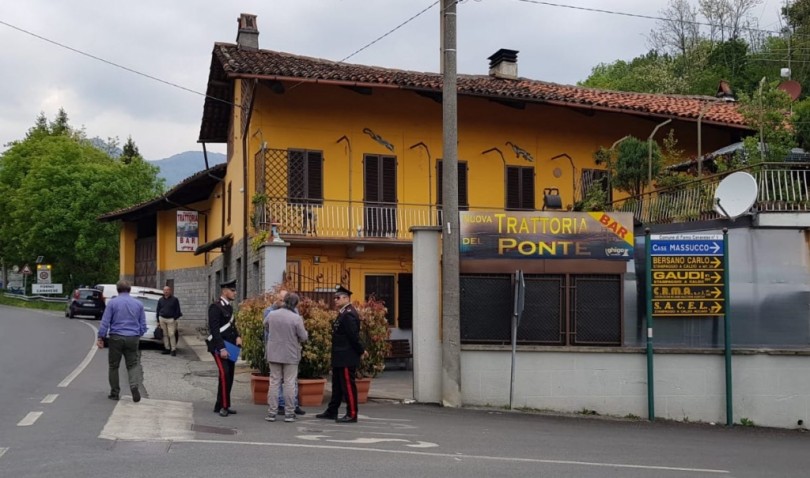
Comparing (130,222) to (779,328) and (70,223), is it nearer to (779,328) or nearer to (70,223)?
(70,223)

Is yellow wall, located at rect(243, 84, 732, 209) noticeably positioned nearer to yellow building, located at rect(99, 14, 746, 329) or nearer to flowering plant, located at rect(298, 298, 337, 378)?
yellow building, located at rect(99, 14, 746, 329)

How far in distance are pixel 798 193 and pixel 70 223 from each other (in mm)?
50439

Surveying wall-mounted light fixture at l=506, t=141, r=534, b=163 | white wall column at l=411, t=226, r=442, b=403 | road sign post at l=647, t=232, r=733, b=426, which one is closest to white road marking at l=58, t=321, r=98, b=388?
white wall column at l=411, t=226, r=442, b=403

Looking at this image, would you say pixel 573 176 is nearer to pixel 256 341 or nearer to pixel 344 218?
pixel 344 218

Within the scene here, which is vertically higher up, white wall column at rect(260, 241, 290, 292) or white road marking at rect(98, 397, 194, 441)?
white wall column at rect(260, 241, 290, 292)

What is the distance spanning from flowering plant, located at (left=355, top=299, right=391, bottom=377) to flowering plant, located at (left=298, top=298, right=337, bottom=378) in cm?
58

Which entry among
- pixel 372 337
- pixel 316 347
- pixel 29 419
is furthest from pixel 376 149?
pixel 29 419

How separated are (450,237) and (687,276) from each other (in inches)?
156

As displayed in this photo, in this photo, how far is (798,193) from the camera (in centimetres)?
1686

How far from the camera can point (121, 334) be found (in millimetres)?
12797

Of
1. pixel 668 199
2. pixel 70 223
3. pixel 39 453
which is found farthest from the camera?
pixel 70 223

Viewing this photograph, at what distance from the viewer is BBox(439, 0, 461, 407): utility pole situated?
14430 millimetres

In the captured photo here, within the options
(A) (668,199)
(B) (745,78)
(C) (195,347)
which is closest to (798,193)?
(A) (668,199)

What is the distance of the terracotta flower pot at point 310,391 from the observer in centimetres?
1373
